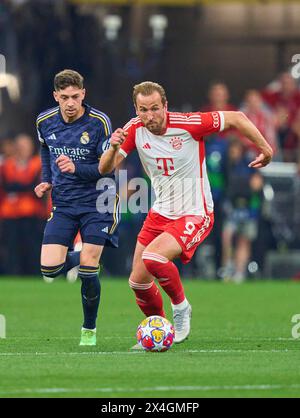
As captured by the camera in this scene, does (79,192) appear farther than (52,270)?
Yes

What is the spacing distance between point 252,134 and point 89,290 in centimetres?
198

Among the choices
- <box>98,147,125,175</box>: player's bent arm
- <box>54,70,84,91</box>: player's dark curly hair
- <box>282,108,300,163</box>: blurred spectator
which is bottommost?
<box>282,108,300,163</box>: blurred spectator

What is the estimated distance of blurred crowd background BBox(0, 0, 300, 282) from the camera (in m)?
21.7

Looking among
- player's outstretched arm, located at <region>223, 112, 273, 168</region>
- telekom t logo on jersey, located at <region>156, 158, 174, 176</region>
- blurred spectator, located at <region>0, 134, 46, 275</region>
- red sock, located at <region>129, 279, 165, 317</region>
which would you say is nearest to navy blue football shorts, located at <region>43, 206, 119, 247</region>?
red sock, located at <region>129, 279, 165, 317</region>

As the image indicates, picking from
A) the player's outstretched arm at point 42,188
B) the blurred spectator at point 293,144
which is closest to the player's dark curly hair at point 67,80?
the player's outstretched arm at point 42,188

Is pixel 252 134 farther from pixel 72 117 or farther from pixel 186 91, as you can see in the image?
pixel 186 91

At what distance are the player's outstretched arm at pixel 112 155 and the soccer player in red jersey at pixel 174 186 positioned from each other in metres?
0.01

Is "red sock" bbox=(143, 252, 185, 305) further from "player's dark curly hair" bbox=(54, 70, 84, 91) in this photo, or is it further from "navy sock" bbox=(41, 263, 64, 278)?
"player's dark curly hair" bbox=(54, 70, 84, 91)

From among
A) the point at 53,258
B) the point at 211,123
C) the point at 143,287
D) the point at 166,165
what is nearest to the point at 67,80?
the point at 166,165

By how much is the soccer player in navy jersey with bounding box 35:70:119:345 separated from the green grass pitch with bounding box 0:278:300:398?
0.71m

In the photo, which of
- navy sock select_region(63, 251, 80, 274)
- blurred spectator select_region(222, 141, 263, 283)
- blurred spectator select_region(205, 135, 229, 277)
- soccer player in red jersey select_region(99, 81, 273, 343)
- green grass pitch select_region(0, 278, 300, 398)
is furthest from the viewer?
blurred spectator select_region(222, 141, 263, 283)

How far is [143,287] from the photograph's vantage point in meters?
11.6

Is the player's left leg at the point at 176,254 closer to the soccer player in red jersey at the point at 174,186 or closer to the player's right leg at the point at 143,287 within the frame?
the soccer player in red jersey at the point at 174,186

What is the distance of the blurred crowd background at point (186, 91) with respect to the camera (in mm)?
21688
